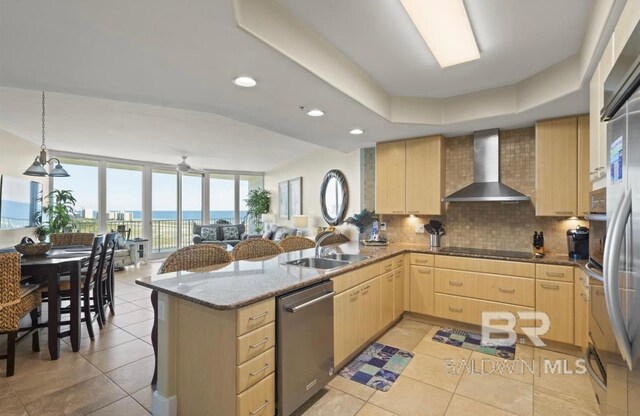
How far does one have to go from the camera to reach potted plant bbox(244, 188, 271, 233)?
8172 millimetres

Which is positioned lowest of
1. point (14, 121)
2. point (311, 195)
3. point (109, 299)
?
point (109, 299)

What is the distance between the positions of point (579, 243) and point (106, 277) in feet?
16.7

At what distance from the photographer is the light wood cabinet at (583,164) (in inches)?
116

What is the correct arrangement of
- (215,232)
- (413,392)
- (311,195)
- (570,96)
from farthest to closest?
1. (215,232)
2. (311,195)
3. (570,96)
4. (413,392)

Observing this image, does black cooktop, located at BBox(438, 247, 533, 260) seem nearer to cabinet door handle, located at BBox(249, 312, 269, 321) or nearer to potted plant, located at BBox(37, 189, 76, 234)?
cabinet door handle, located at BBox(249, 312, 269, 321)

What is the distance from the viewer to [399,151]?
409cm

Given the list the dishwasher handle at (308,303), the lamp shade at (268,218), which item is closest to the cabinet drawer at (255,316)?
the dishwasher handle at (308,303)

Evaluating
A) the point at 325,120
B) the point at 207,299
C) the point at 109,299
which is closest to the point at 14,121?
the point at 109,299

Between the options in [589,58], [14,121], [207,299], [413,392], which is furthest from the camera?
[14,121]

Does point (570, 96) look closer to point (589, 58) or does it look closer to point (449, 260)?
point (589, 58)

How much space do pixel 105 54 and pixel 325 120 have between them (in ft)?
6.33

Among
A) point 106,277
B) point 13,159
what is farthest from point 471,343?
point 13,159

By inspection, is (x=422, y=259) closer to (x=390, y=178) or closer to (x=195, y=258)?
(x=390, y=178)

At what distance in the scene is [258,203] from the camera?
322 inches
